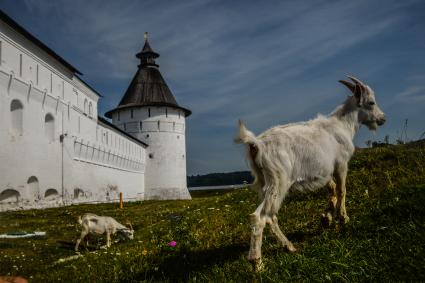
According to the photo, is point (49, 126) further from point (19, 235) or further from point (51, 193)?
point (19, 235)

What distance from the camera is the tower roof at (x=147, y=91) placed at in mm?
54281

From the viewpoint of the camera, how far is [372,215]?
474cm

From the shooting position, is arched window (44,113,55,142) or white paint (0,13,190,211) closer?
white paint (0,13,190,211)

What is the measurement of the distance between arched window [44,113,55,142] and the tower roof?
24.8 m

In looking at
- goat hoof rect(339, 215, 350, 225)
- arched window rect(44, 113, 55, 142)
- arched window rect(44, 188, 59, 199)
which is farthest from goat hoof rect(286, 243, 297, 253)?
arched window rect(44, 113, 55, 142)

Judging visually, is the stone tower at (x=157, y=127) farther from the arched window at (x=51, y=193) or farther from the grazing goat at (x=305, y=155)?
the grazing goat at (x=305, y=155)

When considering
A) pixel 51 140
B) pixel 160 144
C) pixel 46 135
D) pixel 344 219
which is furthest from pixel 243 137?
pixel 160 144

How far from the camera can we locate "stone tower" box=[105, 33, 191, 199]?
179 feet

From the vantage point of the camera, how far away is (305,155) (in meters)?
4.47

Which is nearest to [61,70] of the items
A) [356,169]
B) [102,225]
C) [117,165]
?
[117,165]

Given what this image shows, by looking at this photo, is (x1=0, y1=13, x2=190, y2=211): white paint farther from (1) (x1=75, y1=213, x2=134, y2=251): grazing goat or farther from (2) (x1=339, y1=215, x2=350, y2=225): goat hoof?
(2) (x1=339, y1=215, x2=350, y2=225): goat hoof

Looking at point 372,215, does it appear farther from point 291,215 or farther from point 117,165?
point 117,165

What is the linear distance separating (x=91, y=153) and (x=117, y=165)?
7828 mm

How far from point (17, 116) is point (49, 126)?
4.54m
